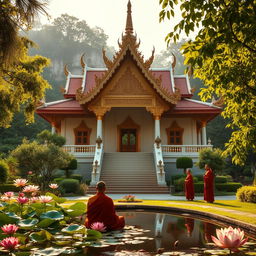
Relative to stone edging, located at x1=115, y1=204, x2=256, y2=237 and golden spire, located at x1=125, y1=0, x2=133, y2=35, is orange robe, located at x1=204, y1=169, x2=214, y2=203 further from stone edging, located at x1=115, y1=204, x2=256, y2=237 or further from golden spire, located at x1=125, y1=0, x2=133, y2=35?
golden spire, located at x1=125, y1=0, x2=133, y2=35

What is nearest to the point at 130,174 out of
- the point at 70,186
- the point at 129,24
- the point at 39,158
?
the point at 70,186

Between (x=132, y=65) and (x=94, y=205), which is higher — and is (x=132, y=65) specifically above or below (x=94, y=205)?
above

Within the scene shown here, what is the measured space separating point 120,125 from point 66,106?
440 centimetres

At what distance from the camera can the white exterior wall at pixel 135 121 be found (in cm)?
2372

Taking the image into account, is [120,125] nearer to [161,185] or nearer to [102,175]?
[102,175]

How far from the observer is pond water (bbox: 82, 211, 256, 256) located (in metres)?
4.46

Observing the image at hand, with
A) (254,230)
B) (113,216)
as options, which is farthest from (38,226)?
(254,230)

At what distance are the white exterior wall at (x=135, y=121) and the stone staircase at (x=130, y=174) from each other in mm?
2606

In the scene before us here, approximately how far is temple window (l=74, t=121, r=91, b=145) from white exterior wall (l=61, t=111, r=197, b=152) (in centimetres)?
25

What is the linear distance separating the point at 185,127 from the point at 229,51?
17685mm

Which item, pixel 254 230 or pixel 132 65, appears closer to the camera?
pixel 254 230

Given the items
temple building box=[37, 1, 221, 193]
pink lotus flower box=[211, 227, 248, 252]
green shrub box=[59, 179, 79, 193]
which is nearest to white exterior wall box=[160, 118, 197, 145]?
temple building box=[37, 1, 221, 193]

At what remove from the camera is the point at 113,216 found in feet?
18.9

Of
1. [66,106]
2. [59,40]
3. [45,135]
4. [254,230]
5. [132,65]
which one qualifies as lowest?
[254,230]
